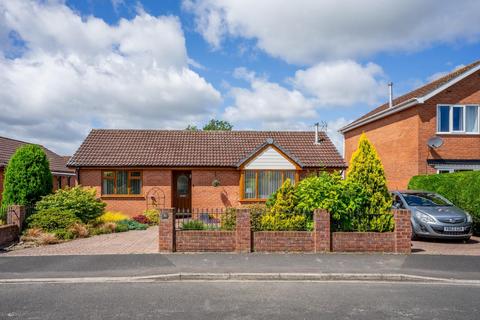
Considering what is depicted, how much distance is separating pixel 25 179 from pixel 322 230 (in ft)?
35.0

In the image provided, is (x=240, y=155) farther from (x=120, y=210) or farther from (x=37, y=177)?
(x=37, y=177)

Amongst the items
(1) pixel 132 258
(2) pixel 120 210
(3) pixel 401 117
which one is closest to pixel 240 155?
(2) pixel 120 210

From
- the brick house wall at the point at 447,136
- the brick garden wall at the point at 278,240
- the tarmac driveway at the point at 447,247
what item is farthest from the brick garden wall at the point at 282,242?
the brick house wall at the point at 447,136

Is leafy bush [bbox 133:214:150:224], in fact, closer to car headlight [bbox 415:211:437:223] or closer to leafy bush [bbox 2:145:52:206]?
leafy bush [bbox 2:145:52:206]

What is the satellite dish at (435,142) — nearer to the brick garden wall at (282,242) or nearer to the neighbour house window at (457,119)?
the neighbour house window at (457,119)

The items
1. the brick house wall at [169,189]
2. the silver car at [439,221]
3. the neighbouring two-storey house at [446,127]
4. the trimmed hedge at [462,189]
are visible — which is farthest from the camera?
the brick house wall at [169,189]

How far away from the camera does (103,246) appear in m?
10.2

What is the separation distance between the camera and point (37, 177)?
13078mm

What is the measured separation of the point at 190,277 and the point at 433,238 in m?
8.02

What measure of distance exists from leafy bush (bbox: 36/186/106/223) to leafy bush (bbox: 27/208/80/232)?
10.4 inches

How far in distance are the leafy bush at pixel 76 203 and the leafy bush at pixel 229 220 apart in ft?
18.7

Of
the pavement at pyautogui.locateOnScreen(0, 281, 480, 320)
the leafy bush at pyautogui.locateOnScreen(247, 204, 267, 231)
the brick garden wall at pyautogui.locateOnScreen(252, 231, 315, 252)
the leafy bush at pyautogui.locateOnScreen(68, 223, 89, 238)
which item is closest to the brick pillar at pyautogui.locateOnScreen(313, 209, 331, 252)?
the brick garden wall at pyautogui.locateOnScreen(252, 231, 315, 252)

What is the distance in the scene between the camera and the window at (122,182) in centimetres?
1744

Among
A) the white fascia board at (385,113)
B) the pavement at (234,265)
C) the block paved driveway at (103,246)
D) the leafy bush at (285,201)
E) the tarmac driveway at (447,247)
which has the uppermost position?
the white fascia board at (385,113)
